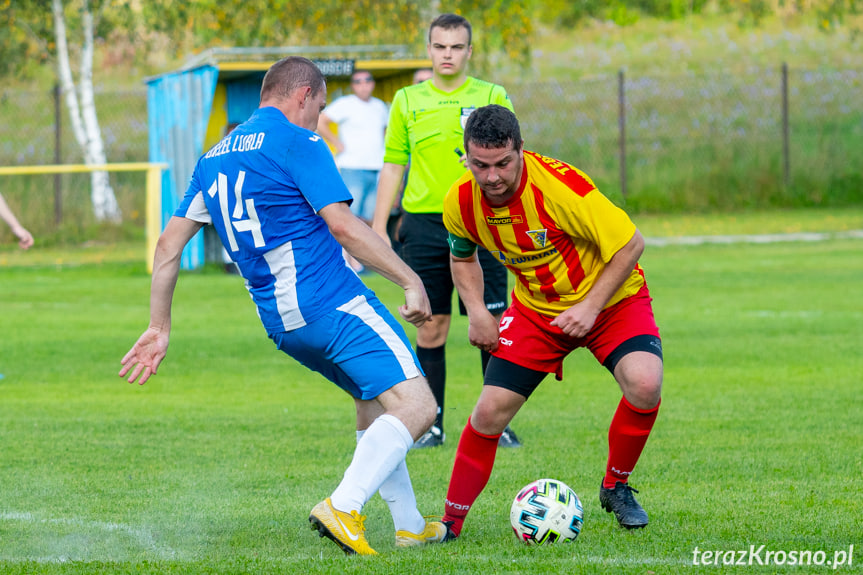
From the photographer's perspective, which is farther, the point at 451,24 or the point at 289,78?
the point at 451,24

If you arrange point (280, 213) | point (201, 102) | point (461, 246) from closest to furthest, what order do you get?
point (280, 213) → point (461, 246) → point (201, 102)

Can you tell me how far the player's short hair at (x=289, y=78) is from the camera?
4395mm

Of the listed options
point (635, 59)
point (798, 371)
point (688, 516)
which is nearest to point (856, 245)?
point (798, 371)

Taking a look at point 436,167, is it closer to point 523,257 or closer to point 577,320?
point 523,257

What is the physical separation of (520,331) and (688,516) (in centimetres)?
107

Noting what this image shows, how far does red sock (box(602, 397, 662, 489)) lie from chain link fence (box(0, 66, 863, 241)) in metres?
18.7

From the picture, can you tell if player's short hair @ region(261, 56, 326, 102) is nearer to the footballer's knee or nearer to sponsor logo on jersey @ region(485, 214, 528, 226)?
sponsor logo on jersey @ region(485, 214, 528, 226)

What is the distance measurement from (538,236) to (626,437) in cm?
95

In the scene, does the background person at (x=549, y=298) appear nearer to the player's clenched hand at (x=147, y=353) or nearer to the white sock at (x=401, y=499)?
the white sock at (x=401, y=499)

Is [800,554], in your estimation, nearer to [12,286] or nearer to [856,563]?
[856,563]

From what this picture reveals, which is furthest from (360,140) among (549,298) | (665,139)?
(665,139)

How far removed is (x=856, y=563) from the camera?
4000 mm

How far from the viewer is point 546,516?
4488mm

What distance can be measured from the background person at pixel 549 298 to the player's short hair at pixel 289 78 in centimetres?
65
